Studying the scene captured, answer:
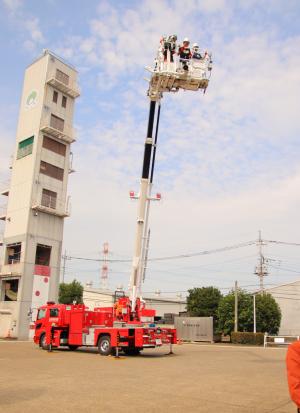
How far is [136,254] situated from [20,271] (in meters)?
21.4

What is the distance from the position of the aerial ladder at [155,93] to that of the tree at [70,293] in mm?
52145

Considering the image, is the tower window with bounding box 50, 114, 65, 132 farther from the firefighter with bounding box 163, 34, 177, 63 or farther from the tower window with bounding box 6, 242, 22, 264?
the firefighter with bounding box 163, 34, 177, 63

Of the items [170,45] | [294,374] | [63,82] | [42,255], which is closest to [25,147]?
[63,82]

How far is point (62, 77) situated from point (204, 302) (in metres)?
33.6

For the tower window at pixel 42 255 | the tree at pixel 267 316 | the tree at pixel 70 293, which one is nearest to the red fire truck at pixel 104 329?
the tower window at pixel 42 255

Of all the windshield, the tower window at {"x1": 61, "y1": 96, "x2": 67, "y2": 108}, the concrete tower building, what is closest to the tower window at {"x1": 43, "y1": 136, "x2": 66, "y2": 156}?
the concrete tower building

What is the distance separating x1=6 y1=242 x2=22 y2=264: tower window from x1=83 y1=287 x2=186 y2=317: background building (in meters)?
30.7

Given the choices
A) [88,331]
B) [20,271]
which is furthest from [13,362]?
[20,271]

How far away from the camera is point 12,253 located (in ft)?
146

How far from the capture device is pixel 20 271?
41.6 meters

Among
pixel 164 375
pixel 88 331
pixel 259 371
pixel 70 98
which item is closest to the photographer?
pixel 164 375

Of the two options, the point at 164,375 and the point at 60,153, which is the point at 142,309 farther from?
the point at 60,153

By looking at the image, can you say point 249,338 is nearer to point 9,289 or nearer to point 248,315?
point 248,315

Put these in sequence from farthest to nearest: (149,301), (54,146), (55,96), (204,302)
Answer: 1. (149,301)
2. (204,302)
3. (55,96)
4. (54,146)
